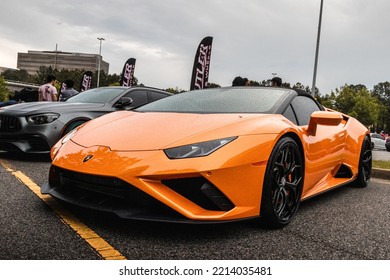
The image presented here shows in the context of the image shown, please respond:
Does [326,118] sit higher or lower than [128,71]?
lower

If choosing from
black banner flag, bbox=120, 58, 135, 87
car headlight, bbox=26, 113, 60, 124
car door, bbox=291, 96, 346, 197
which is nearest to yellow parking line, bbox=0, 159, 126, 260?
car door, bbox=291, 96, 346, 197

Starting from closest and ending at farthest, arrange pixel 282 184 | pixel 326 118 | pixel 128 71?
pixel 282 184
pixel 326 118
pixel 128 71

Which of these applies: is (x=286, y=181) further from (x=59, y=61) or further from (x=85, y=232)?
(x=59, y=61)

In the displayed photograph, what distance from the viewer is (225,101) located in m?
3.42

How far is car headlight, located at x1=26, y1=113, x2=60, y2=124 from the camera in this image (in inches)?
209

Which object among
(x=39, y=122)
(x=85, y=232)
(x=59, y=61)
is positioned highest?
(x=59, y=61)

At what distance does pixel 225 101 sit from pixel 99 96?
348 cm

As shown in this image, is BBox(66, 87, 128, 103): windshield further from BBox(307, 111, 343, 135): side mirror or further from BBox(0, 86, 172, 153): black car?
BBox(307, 111, 343, 135): side mirror

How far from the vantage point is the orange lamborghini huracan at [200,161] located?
2.35m

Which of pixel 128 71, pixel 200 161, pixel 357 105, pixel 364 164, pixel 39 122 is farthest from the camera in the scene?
pixel 357 105

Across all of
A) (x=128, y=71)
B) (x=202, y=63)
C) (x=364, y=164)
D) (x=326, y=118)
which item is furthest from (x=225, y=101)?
(x=128, y=71)

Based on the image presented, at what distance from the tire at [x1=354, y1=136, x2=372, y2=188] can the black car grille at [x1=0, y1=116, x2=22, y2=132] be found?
4.26 metres

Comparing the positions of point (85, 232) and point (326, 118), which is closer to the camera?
point (85, 232)
